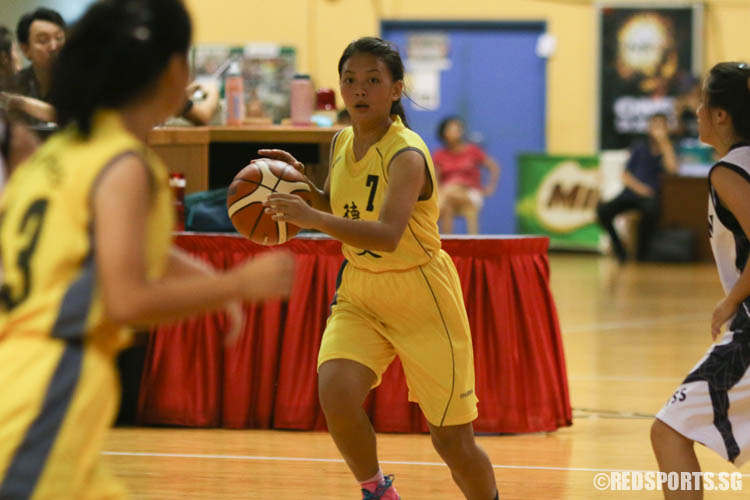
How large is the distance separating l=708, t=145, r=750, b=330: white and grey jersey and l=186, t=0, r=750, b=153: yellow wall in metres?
11.9

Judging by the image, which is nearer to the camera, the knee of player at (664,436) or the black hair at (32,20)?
the knee of player at (664,436)

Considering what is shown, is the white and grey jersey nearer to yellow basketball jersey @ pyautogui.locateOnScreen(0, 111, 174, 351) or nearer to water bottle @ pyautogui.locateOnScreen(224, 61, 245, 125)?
yellow basketball jersey @ pyautogui.locateOnScreen(0, 111, 174, 351)

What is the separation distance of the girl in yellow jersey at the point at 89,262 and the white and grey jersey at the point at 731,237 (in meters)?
1.55

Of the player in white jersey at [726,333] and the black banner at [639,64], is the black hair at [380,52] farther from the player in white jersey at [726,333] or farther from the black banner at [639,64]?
the black banner at [639,64]

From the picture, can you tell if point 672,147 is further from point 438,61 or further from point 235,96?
point 235,96

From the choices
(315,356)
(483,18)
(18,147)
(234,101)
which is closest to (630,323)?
(234,101)

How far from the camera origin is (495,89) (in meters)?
15.1

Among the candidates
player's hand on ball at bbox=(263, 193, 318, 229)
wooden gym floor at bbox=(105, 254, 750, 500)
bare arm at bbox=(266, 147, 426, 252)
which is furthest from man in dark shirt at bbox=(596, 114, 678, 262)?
player's hand on ball at bbox=(263, 193, 318, 229)

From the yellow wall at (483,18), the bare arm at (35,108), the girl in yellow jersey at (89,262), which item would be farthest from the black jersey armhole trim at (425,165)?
the yellow wall at (483,18)

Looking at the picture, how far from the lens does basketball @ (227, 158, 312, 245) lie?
3.43 meters

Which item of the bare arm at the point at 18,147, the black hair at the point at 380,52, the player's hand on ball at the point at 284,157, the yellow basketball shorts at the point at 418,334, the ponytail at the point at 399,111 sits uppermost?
the black hair at the point at 380,52

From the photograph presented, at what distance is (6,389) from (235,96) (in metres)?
4.47

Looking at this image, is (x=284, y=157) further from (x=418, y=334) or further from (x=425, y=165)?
(x=418, y=334)

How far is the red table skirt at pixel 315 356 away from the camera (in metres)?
5.05
